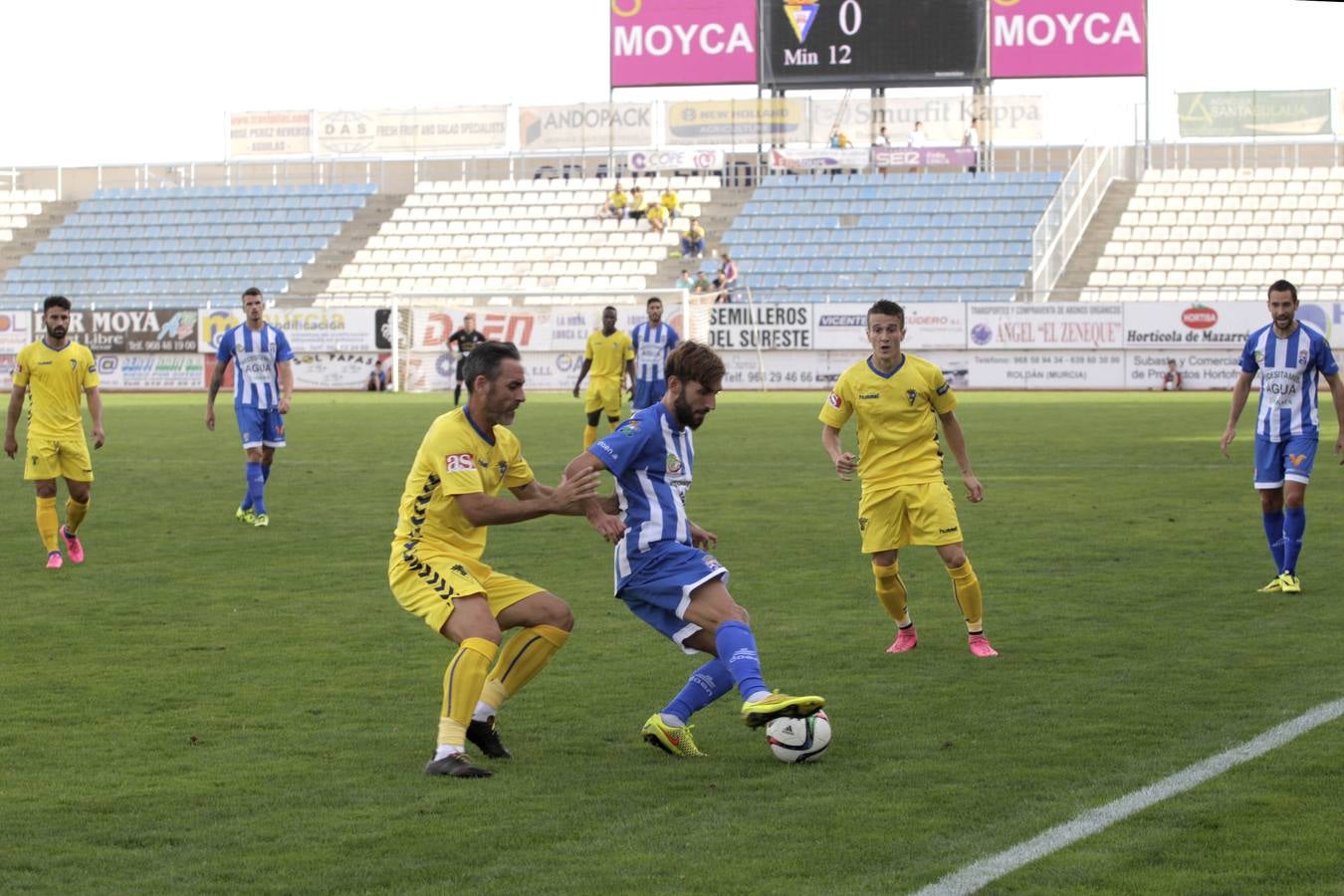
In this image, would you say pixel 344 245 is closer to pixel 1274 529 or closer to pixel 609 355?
pixel 609 355

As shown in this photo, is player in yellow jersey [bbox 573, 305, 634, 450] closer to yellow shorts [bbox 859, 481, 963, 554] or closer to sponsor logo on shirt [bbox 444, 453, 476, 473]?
yellow shorts [bbox 859, 481, 963, 554]

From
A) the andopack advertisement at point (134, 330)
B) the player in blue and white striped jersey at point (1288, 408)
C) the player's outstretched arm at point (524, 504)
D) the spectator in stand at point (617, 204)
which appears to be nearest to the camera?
the player's outstretched arm at point (524, 504)

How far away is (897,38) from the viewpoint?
2087 inches

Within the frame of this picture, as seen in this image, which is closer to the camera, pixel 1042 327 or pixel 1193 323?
pixel 1193 323

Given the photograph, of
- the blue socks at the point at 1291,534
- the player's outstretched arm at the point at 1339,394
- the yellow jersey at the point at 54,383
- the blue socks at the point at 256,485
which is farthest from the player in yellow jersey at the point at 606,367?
the blue socks at the point at 1291,534

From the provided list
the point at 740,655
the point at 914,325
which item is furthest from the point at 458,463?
the point at 914,325

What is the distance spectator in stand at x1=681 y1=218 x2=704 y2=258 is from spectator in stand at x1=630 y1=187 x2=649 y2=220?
2897 mm

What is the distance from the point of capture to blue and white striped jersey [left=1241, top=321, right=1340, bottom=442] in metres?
11.4

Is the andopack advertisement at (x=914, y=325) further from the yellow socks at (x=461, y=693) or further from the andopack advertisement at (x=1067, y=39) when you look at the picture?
the yellow socks at (x=461, y=693)

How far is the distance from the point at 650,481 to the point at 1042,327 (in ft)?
122

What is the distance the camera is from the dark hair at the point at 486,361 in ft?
22.8

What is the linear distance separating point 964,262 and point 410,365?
15.3 metres

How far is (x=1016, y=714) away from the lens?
25.7 feet

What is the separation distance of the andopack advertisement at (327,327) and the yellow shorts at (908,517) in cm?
3715
